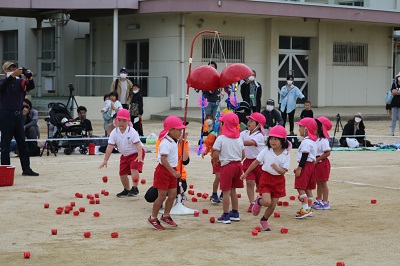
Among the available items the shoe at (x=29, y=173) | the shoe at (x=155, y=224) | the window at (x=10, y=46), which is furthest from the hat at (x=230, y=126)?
the window at (x=10, y=46)

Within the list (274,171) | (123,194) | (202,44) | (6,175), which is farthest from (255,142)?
(202,44)

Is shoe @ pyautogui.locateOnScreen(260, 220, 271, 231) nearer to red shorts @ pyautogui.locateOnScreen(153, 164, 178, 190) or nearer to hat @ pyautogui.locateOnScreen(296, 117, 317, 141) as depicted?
red shorts @ pyautogui.locateOnScreen(153, 164, 178, 190)

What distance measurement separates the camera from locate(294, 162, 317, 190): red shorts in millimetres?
10633

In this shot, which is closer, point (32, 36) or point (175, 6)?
point (175, 6)

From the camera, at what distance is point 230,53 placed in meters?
31.7

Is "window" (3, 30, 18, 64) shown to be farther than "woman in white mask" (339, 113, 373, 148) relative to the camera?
Yes

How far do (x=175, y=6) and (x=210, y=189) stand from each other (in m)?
17.6

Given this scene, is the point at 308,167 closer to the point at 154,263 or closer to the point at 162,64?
the point at 154,263

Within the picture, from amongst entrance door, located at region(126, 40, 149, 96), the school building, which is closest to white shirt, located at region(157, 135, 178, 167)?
the school building

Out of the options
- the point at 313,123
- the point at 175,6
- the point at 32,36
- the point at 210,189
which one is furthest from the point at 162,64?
the point at 313,123

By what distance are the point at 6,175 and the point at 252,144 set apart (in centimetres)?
461

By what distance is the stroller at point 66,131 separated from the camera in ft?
Result: 60.4

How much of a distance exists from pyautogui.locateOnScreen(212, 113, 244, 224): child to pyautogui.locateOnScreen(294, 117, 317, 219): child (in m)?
0.88

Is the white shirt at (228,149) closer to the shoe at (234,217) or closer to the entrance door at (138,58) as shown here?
the shoe at (234,217)
